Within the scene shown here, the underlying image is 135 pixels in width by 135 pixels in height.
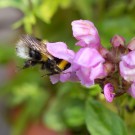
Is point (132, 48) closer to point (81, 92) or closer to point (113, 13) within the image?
point (81, 92)

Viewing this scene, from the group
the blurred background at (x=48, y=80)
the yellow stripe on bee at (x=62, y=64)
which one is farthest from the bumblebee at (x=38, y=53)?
the blurred background at (x=48, y=80)

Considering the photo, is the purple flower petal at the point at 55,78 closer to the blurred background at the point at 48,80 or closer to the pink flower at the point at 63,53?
the pink flower at the point at 63,53

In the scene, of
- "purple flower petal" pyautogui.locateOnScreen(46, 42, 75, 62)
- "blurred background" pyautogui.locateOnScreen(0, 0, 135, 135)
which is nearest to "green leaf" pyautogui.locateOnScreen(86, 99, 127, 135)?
"blurred background" pyautogui.locateOnScreen(0, 0, 135, 135)

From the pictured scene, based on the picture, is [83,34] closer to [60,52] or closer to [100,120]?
[60,52]

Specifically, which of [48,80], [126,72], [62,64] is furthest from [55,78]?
[48,80]

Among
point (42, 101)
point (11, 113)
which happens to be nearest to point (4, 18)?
point (11, 113)

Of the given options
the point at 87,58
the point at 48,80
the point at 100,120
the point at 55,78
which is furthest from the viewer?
the point at 48,80
